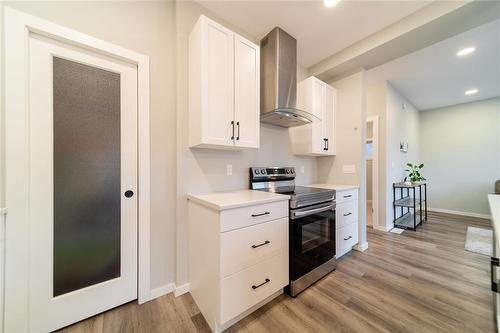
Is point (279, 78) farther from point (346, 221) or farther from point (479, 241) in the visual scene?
point (479, 241)

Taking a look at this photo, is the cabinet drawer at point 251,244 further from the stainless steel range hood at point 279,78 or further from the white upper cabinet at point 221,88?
the stainless steel range hood at point 279,78

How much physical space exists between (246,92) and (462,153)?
6025mm

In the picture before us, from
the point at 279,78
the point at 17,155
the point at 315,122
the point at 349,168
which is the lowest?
the point at 349,168

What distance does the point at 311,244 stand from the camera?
1850 mm

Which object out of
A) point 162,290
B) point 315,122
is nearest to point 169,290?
point 162,290

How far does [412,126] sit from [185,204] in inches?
232

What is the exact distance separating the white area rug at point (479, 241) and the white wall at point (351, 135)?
1570 millimetres

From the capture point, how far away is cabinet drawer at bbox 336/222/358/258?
2.30 m

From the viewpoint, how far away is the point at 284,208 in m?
1.64

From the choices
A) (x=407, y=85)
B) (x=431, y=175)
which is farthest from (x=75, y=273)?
(x=431, y=175)

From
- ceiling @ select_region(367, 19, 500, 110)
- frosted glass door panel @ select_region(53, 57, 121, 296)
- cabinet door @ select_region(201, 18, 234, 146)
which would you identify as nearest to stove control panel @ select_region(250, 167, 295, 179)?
cabinet door @ select_region(201, 18, 234, 146)

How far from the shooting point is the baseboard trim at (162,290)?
1.67m

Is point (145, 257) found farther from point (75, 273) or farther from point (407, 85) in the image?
point (407, 85)

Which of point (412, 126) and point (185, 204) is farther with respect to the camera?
point (412, 126)
